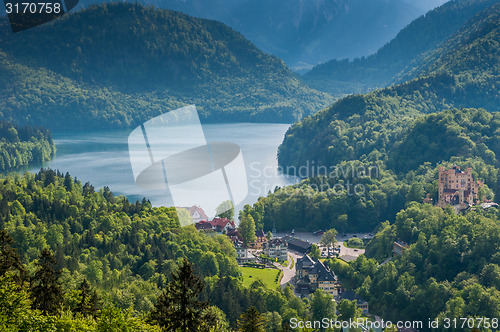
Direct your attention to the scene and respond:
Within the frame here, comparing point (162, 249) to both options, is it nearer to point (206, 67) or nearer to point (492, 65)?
point (492, 65)

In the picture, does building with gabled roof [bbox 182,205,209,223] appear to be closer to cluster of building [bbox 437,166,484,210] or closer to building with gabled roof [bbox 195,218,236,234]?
building with gabled roof [bbox 195,218,236,234]

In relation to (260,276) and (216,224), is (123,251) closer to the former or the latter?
(260,276)

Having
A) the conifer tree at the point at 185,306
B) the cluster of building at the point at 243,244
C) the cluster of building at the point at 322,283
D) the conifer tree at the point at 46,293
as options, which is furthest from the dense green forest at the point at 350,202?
the conifer tree at the point at 185,306

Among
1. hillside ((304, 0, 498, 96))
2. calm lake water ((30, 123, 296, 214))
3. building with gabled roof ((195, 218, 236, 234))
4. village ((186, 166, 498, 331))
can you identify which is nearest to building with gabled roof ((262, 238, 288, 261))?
village ((186, 166, 498, 331))

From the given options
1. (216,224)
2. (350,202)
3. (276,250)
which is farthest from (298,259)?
(350,202)

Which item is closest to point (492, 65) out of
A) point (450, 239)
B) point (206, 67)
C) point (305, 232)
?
point (305, 232)

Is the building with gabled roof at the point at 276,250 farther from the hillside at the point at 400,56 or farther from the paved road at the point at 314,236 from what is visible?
the hillside at the point at 400,56
